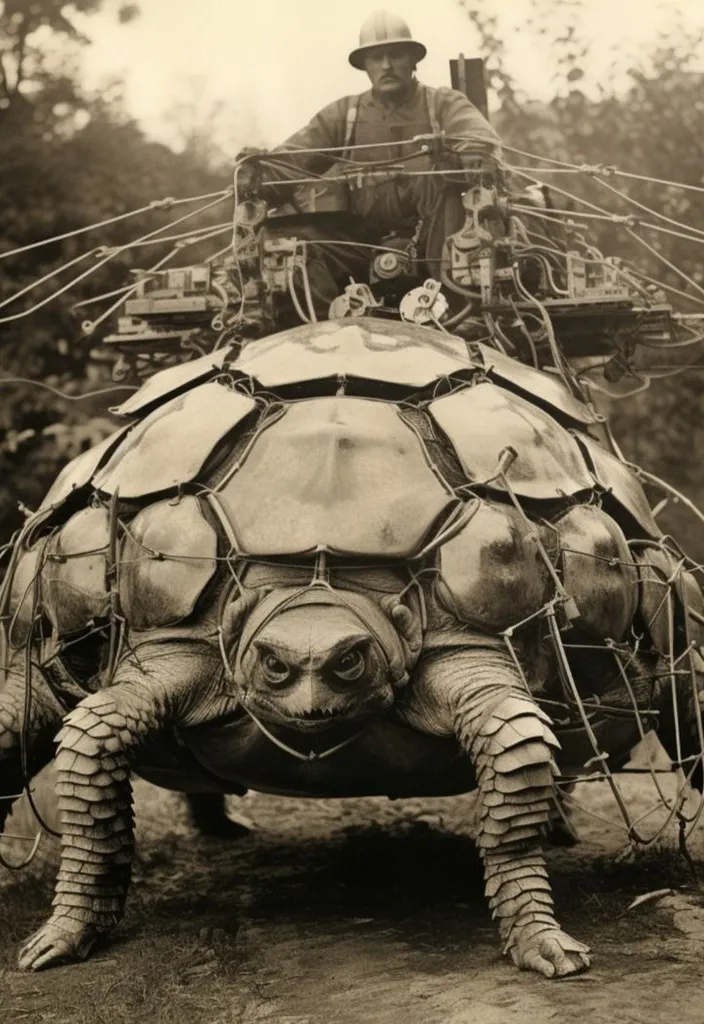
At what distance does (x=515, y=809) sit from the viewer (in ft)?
15.9

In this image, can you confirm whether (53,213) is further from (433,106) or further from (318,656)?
(318,656)

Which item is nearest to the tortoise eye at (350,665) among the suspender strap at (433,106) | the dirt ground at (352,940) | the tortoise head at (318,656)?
the tortoise head at (318,656)

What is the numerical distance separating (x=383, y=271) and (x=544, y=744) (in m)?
3.04

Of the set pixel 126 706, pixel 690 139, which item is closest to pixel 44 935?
pixel 126 706

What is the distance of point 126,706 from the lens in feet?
16.5

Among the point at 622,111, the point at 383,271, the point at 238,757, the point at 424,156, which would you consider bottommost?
the point at 238,757

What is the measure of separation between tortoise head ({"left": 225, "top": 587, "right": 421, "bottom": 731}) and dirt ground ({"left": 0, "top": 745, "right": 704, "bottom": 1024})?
88 centimetres

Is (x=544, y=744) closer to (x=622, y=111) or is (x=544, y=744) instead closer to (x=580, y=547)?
(x=580, y=547)

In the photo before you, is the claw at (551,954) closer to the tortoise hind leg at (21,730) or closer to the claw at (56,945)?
the claw at (56,945)

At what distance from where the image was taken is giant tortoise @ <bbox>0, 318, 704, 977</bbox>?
4.89m

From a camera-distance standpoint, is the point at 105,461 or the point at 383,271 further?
the point at 383,271

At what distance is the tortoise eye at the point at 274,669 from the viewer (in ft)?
15.8

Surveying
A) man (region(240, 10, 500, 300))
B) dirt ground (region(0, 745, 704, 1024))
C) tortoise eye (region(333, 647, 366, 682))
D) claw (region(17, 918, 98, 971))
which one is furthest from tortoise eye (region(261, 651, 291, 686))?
man (region(240, 10, 500, 300))

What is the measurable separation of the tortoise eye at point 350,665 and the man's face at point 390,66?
432cm
